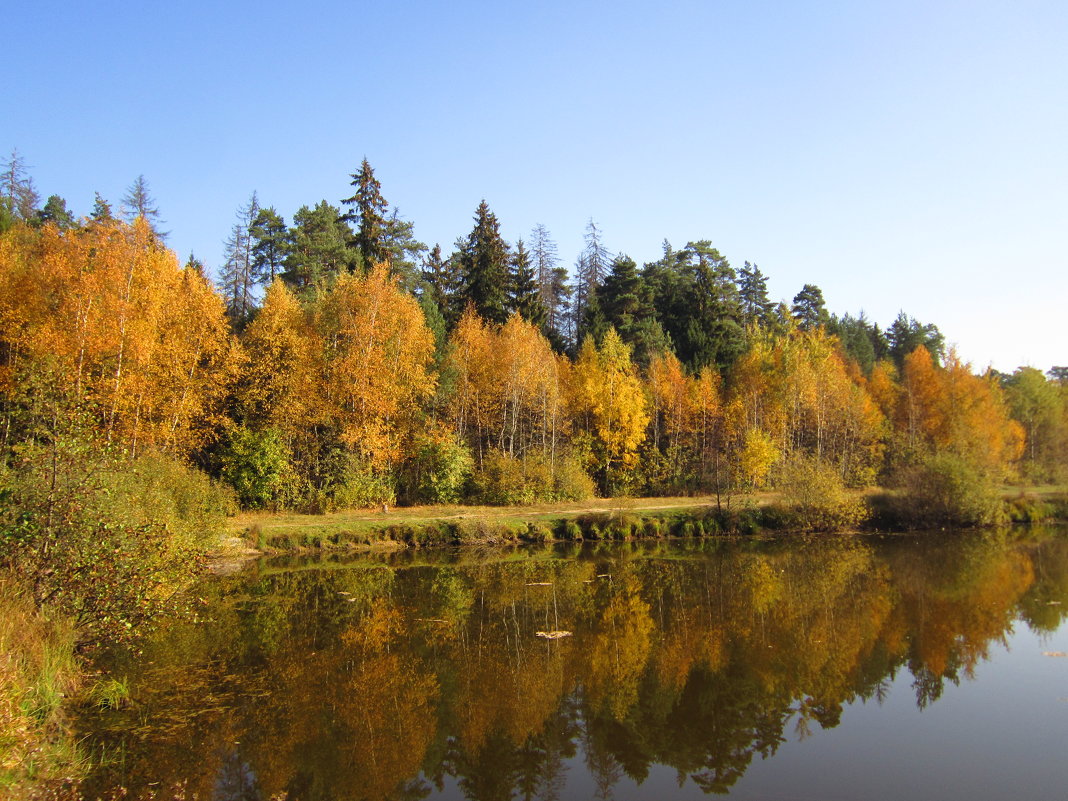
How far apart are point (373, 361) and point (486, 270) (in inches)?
749

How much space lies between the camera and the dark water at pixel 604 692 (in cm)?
957

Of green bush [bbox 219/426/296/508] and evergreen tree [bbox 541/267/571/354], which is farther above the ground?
evergreen tree [bbox 541/267/571/354]

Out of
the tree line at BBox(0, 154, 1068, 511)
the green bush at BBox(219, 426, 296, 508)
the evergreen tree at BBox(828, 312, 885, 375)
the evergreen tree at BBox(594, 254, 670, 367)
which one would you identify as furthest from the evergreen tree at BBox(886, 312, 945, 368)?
the green bush at BBox(219, 426, 296, 508)

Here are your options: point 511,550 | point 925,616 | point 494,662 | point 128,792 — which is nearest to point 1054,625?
point 925,616

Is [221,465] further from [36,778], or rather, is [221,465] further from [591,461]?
[36,778]

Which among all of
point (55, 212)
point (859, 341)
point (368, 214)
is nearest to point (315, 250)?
point (368, 214)

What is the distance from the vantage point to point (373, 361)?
34188mm

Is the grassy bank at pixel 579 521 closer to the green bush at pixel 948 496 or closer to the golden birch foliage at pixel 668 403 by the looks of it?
the green bush at pixel 948 496

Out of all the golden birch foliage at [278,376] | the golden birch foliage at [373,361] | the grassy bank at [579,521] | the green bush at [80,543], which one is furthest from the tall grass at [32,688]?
the golden birch foliage at [373,361]

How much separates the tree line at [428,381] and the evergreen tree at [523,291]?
19 centimetres

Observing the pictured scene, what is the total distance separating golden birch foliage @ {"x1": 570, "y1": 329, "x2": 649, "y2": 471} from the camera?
4328 cm

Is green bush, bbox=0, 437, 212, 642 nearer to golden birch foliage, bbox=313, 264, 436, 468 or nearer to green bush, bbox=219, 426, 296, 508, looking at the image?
green bush, bbox=219, 426, 296, 508

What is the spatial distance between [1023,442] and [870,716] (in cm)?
5277

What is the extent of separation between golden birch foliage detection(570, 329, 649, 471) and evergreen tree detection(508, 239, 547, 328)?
7.79 m
